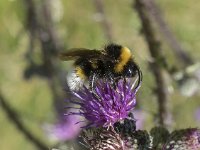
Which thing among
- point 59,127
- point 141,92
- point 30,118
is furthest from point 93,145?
point 30,118

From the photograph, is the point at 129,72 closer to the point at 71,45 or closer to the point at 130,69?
the point at 130,69

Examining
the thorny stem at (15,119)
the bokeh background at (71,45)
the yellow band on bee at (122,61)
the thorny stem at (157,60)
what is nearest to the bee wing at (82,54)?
the yellow band on bee at (122,61)

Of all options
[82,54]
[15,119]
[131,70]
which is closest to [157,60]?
[131,70]

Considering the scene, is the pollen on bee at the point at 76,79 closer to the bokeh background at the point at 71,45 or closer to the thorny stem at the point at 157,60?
the thorny stem at the point at 157,60

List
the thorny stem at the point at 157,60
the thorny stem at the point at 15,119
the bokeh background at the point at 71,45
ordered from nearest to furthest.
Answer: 1. the thorny stem at the point at 157,60
2. the thorny stem at the point at 15,119
3. the bokeh background at the point at 71,45

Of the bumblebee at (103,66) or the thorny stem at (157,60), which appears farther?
the thorny stem at (157,60)

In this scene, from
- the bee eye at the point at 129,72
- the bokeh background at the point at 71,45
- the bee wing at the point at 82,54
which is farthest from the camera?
the bokeh background at the point at 71,45
